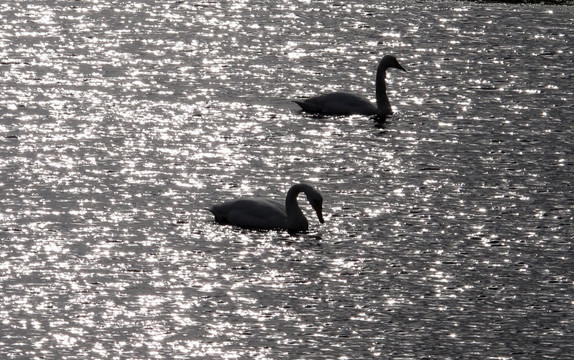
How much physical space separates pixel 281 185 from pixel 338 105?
21.8 feet

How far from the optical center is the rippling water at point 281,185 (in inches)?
781

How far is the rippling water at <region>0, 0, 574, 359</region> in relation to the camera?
1984cm

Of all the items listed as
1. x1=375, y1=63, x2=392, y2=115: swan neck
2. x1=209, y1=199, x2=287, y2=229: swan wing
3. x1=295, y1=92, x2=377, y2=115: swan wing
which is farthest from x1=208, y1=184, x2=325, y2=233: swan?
x1=375, y1=63, x2=392, y2=115: swan neck

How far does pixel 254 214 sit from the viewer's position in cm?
2434

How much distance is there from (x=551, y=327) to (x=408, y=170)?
8565 mm

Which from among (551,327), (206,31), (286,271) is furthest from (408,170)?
(206,31)

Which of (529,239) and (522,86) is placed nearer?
(529,239)

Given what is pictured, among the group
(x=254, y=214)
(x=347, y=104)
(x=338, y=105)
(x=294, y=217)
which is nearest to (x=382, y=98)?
(x=347, y=104)

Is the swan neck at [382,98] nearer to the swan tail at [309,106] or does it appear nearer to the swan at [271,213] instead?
the swan tail at [309,106]

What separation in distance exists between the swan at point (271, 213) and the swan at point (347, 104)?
891 centimetres

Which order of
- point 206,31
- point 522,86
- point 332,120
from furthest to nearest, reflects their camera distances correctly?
point 206,31 < point 522,86 < point 332,120

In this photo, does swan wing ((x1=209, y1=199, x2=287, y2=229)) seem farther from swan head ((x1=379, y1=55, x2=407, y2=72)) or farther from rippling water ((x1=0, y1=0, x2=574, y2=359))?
swan head ((x1=379, y1=55, x2=407, y2=72))

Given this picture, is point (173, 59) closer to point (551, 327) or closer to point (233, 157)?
point (233, 157)

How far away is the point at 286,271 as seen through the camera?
22.1 meters
